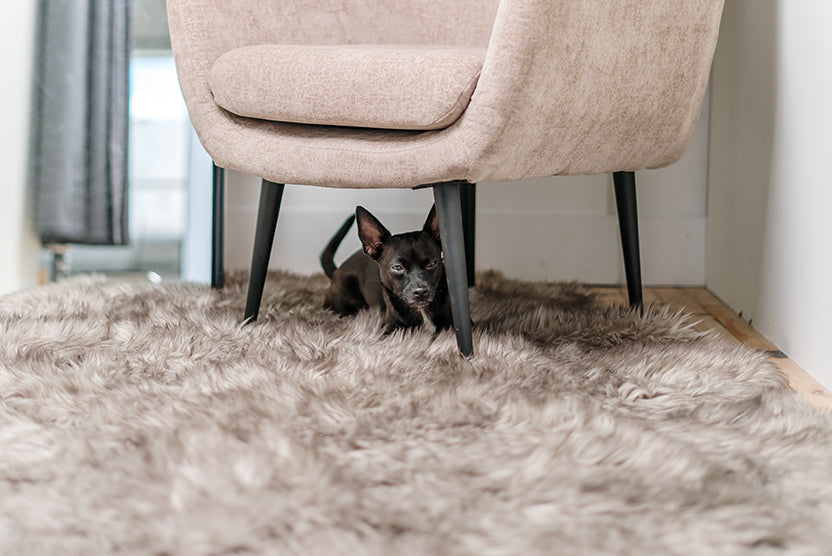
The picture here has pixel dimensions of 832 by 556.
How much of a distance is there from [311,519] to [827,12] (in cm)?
113

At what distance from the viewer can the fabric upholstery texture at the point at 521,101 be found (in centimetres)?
106

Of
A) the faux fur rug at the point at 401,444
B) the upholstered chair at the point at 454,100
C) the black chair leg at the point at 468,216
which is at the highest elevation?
the upholstered chair at the point at 454,100

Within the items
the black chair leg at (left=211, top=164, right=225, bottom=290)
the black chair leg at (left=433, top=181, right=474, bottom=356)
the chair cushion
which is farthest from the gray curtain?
the black chair leg at (left=433, top=181, right=474, bottom=356)

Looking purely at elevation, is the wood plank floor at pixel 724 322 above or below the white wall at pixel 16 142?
below

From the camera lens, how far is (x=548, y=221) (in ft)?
7.46

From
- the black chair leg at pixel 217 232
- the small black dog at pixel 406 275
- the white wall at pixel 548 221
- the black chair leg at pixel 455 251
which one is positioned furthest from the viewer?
the white wall at pixel 548 221

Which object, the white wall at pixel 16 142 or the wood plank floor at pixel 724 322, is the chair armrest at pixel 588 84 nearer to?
the wood plank floor at pixel 724 322

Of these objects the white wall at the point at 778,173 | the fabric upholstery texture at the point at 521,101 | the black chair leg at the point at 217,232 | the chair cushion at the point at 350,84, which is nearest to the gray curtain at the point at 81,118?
the black chair leg at the point at 217,232

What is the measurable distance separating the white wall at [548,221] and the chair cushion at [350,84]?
1.03 meters

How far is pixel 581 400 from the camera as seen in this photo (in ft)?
3.09

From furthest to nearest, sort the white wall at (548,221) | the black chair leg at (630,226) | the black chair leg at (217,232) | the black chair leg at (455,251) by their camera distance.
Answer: the white wall at (548,221) < the black chair leg at (217,232) < the black chair leg at (630,226) < the black chair leg at (455,251)

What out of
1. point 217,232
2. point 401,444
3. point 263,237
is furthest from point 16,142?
point 401,444

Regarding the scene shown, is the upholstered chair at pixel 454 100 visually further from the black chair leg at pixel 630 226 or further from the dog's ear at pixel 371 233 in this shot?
the dog's ear at pixel 371 233

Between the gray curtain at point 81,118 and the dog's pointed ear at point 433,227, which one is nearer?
the dog's pointed ear at point 433,227
